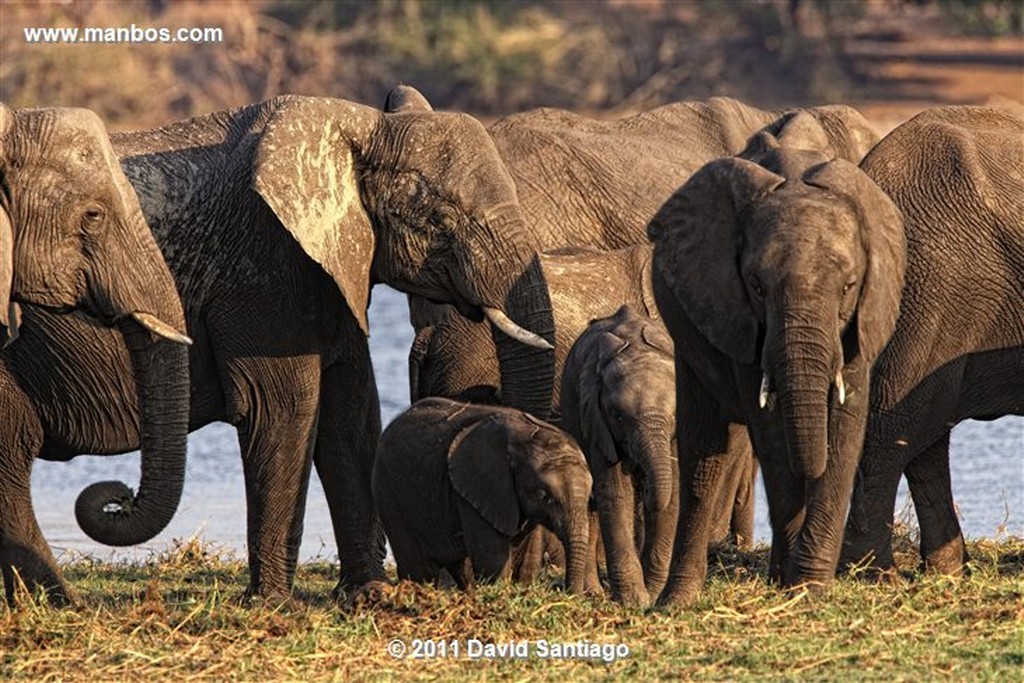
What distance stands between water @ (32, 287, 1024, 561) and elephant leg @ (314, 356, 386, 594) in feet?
5.48

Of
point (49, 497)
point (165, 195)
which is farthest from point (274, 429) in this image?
point (49, 497)

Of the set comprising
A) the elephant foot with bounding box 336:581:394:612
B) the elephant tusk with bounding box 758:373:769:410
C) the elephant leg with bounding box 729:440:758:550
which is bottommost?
the elephant foot with bounding box 336:581:394:612

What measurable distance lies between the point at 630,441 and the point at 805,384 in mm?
1331

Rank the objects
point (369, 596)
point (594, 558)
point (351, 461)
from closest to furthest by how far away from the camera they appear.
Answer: point (369, 596) → point (594, 558) → point (351, 461)

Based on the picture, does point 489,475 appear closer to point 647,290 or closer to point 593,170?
point 647,290

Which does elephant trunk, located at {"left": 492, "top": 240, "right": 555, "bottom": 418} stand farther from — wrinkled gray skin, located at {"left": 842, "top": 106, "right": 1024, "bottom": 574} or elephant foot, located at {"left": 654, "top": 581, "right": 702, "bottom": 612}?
wrinkled gray skin, located at {"left": 842, "top": 106, "right": 1024, "bottom": 574}

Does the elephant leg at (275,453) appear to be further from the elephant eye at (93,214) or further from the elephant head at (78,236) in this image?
the elephant eye at (93,214)

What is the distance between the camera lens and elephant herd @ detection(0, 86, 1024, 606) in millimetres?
7457

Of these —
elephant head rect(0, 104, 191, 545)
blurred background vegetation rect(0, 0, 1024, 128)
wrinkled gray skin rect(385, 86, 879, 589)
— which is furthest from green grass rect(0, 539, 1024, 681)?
blurred background vegetation rect(0, 0, 1024, 128)

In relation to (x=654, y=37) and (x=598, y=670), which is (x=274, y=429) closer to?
(x=598, y=670)

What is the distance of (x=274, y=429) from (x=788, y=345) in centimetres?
204

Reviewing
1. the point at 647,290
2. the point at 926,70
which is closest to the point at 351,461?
the point at 647,290

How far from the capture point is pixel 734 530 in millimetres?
10477

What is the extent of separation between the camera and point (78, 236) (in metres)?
7.41
